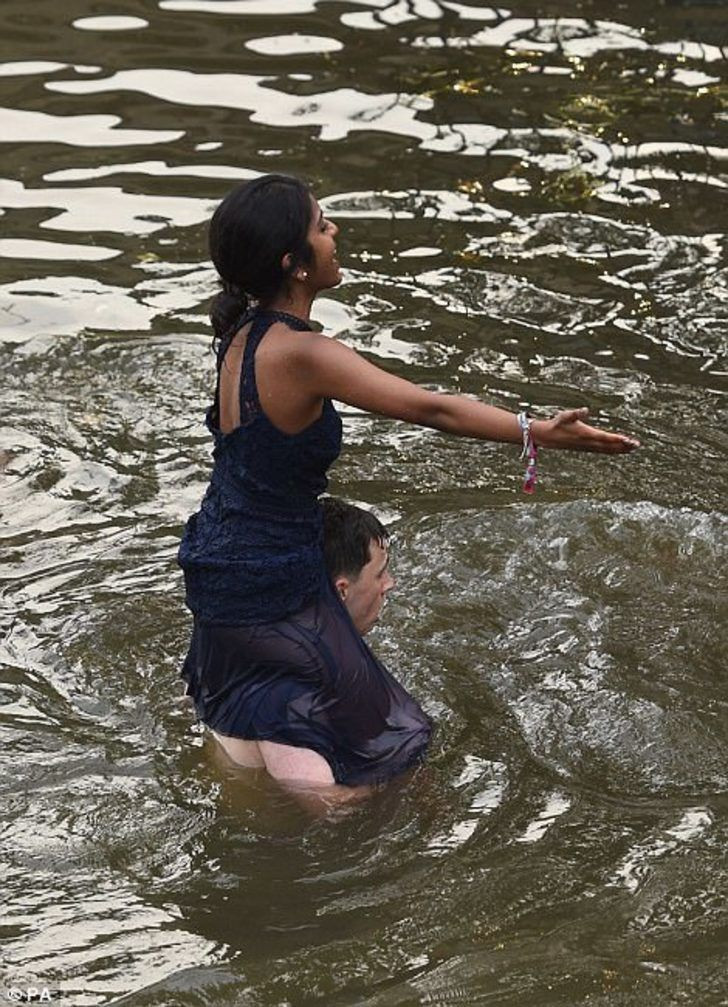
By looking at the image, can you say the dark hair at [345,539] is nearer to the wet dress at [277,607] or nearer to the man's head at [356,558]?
the man's head at [356,558]

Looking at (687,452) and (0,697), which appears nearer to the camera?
(0,697)

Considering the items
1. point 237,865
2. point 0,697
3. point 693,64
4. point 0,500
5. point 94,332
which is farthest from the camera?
point 693,64

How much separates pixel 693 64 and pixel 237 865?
25.2 ft

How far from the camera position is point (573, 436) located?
5.01 metres

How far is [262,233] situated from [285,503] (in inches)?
29.5

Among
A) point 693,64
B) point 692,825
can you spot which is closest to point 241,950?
point 692,825

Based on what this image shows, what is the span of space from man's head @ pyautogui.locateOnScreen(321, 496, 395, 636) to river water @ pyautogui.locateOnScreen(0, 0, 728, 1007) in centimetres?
51

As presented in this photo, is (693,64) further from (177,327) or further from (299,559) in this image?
(299,559)

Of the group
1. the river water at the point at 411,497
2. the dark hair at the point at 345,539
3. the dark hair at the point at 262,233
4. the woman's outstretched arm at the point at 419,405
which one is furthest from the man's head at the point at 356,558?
the dark hair at the point at 262,233

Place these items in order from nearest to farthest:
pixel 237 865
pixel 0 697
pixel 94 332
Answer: pixel 237 865
pixel 0 697
pixel 94 332

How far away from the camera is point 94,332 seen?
340 inches

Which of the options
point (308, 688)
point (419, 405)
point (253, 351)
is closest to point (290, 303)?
point (253, 351)

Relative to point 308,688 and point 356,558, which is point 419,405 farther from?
point 308,688

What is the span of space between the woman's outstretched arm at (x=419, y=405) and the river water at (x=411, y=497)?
1123 mm
